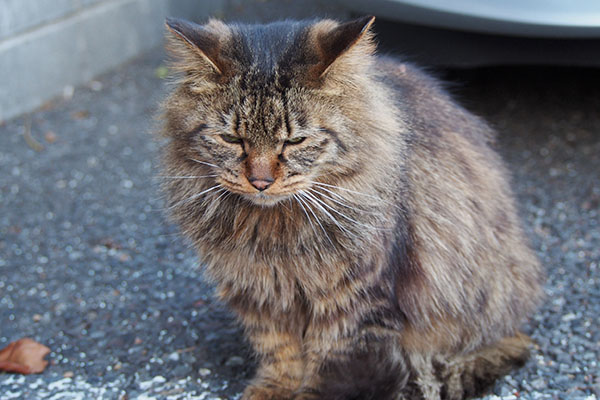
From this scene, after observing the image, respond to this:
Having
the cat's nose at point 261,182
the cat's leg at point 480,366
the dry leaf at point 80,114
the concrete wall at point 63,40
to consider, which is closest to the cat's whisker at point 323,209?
the cat's nose at point 261,182

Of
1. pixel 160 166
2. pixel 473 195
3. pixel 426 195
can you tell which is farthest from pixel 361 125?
pixel 160 166

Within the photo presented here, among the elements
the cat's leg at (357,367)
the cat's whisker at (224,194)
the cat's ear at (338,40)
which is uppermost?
the cat's ear at (338,40)

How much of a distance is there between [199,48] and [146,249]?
1555 mm

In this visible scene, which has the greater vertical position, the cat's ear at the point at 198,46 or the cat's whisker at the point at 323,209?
the cat's ear at the point at 198,46

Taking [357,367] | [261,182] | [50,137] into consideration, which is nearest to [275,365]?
[357,367]

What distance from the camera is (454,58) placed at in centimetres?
372

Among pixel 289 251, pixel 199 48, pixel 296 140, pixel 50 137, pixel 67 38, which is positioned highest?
Result: pixel 199 48

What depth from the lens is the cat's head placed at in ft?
6.12

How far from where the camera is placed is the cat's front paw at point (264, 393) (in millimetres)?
2264

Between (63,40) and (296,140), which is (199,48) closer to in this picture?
(296,140)

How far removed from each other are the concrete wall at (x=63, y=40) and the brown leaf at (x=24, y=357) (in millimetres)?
2245

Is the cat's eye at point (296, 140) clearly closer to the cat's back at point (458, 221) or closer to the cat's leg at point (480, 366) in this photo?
the cat's back at point (458, 221)

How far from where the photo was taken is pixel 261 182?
1.86 meters

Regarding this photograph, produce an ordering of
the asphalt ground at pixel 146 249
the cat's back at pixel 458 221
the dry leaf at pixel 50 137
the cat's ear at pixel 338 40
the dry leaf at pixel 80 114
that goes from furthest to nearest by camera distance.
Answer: the dry leaf at pixel 80 114 → the dry leaf at pixel 50 137 → the asphalt ground at pixel 146 249 → the cat's back at pixel 458 221 → the cat's ear at pixel 338 40
